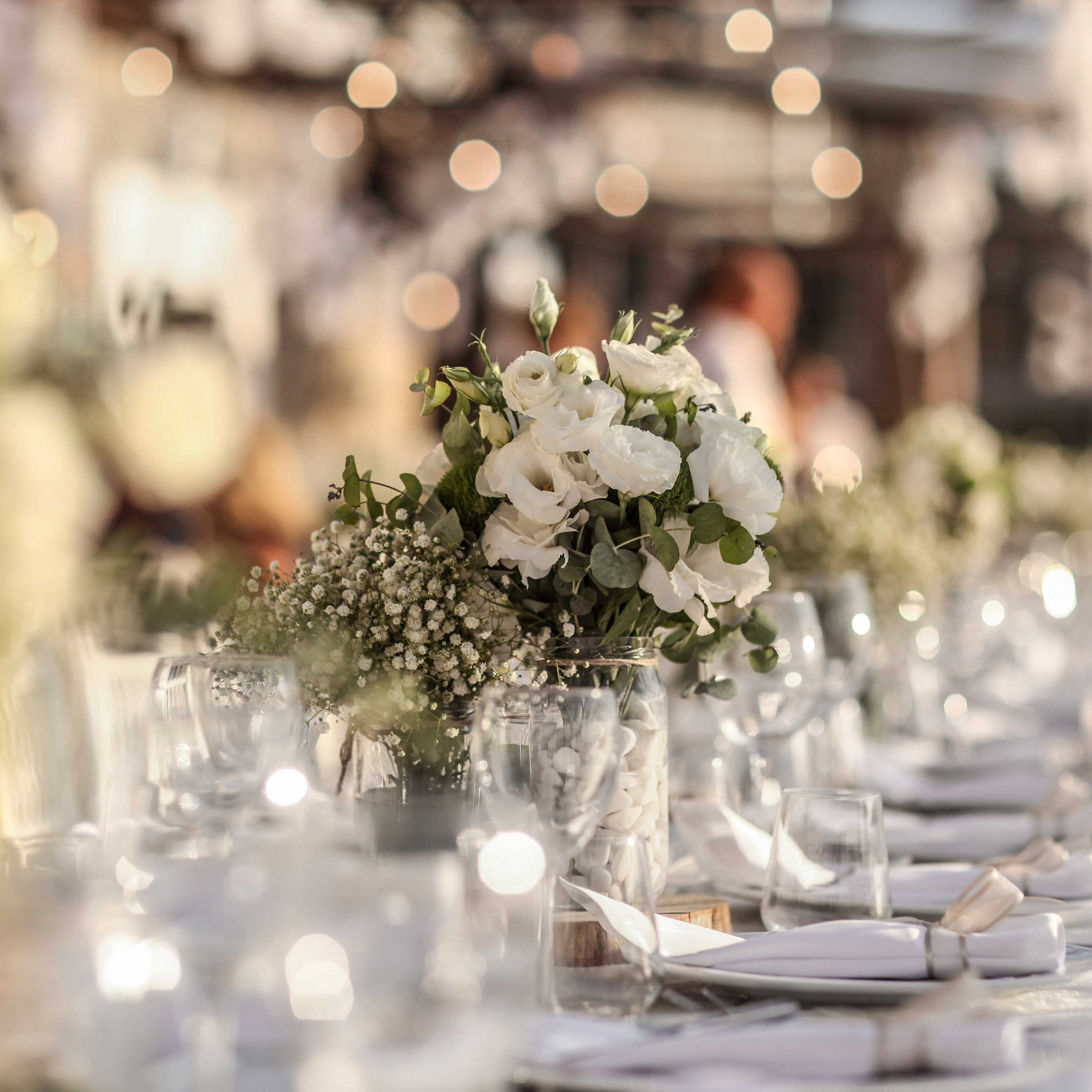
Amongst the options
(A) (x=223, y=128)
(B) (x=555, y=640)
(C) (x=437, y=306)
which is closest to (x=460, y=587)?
(B) (x=555, y=640)

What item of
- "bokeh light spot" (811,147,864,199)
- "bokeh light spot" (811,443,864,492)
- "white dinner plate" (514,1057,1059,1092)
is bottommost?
"white dinner plate" (514,1057,1059,1092)

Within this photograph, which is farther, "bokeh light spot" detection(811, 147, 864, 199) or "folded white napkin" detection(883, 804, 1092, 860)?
"bokeh light spot" detection(811, 147, 864, 199)

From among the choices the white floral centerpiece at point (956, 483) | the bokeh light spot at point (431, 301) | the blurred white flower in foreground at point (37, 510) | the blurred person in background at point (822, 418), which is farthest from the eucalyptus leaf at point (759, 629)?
the bokeh light spot at point (431, 301)

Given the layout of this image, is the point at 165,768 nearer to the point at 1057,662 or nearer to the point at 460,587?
the point at 460,587

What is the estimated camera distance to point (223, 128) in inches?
249

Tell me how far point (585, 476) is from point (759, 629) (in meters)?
0.28

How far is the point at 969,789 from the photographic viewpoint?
64.6 inches

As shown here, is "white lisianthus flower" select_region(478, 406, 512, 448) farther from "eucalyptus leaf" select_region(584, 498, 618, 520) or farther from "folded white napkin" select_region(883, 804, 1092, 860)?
"folded white napkin" select_region(883, 804, 1092, 860)

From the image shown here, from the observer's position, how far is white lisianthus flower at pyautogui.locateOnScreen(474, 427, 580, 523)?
989 mm

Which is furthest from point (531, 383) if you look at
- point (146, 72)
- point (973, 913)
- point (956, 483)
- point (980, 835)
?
point (146, 72)

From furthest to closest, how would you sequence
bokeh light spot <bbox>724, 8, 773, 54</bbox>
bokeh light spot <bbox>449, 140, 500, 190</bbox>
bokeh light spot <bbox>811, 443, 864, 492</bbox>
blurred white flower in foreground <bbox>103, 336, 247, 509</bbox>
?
bokeh light spot <bbox>449, 140, 500, 190</bbox> → bokeh light spot <bbox>724, 8, 773, 54</bbox> → bokeh light spot <bbox>811, 443, 864, 492</bbox> → blurred white flower in foreground <bbox>103, 336, 247, 509</bbox>

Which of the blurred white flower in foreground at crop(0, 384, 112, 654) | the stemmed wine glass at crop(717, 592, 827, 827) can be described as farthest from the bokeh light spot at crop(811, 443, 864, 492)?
the blurred white flower in foreground at crop(0, 384, 112, 654)

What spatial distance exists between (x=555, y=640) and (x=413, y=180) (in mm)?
6889

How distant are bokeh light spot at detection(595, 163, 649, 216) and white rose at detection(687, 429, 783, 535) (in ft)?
24.5
